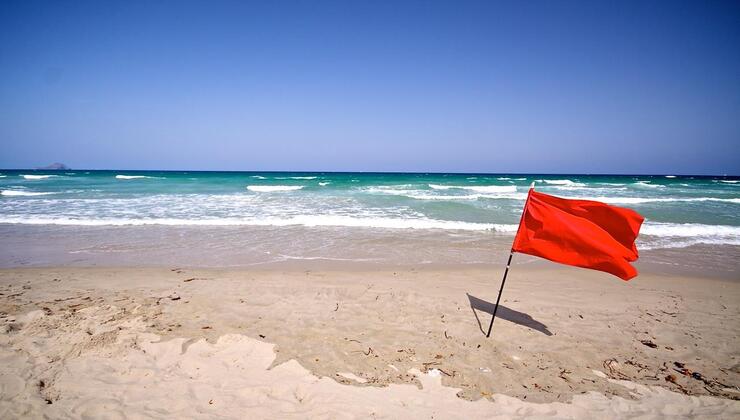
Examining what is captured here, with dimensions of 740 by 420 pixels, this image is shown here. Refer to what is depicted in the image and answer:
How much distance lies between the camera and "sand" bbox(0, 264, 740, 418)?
3.27 meters

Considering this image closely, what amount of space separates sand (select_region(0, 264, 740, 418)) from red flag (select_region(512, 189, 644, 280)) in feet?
4.21

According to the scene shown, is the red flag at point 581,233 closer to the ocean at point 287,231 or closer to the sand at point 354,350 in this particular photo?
the sand at point 354,350

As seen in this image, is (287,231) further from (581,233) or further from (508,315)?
(581,233)

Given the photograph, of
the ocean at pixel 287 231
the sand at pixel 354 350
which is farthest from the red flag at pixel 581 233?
the ocean at pixel 287 231

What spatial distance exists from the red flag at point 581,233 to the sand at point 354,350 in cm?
128

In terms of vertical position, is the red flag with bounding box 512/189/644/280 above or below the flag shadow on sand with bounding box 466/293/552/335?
above

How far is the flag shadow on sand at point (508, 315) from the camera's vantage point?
16.6 feet

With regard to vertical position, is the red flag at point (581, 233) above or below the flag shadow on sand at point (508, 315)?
above

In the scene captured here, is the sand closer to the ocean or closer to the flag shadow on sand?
the flag shadow on sand

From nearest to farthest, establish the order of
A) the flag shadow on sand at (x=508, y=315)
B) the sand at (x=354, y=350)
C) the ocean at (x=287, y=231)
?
1. the sand at (x=354, y=350)
2. the flag shadow on sand at (x=508, y=315)
3. the ocean at (x=287, y=231)

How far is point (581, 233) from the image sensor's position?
14.0ft

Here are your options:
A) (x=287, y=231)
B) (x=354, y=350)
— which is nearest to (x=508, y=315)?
(x=354, y=350)

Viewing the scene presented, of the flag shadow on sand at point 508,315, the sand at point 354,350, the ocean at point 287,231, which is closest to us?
the sand at point 354,350

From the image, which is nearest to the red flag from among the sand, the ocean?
the sand
